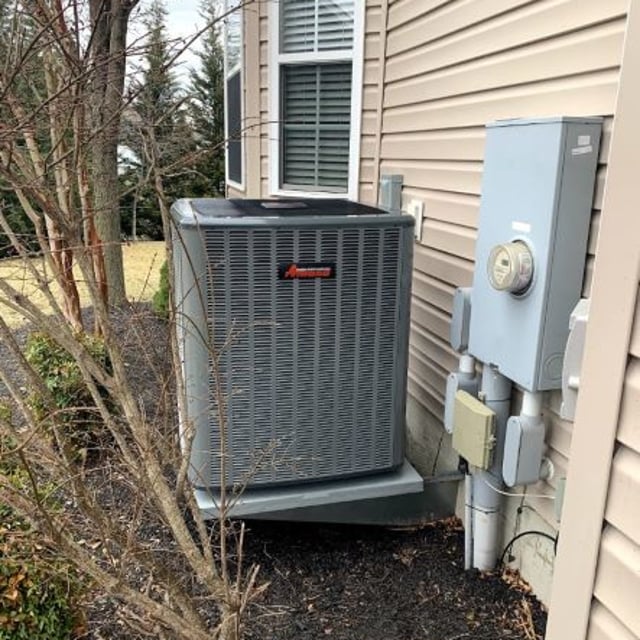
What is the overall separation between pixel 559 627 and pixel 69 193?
213 cm

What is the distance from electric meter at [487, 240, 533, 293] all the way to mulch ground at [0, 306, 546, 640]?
1.24 metres

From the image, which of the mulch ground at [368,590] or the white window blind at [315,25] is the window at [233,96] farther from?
the mulch ground at [368,590]

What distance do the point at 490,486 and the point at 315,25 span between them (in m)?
3.31

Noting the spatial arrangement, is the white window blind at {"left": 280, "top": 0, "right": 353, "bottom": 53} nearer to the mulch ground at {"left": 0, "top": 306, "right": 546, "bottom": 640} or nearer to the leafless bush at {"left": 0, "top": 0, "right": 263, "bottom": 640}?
the leafless bush at {"left": 0, "top": 0, "right": 263, "bottom": 640}

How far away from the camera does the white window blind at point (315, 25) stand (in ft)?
13.7

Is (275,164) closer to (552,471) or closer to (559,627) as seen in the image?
(552,471)

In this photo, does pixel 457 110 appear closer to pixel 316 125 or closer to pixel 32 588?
pixel 316 125

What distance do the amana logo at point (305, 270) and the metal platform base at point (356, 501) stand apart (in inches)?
37.1

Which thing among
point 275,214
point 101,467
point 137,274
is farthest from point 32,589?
point 137,274

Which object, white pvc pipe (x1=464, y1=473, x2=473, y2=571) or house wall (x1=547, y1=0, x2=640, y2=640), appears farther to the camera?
white pvc pipe (x1=464, y1=473, x2=473, y2=571)

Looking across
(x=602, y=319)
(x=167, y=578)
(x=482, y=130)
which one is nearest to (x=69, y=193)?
(x=167, y=578)

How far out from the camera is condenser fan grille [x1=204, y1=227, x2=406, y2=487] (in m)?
2.50

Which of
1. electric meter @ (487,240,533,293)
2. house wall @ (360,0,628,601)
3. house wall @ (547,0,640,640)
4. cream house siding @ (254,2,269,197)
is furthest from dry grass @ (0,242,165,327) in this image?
house wall @ (547,0,640,640)

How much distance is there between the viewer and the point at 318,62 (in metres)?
4.36
